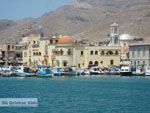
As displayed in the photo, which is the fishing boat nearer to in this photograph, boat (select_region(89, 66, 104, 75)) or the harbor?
the harbor

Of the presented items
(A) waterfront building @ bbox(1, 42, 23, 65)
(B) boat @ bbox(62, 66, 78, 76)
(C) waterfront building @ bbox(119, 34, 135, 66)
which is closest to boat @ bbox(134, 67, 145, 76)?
(B) boat @ bbox(62, 66, 78, 76)

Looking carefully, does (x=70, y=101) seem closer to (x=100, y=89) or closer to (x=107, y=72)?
(x=100, y=89)

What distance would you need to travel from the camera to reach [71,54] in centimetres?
9900

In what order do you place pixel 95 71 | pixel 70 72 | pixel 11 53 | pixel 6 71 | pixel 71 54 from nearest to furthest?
pixel 70 72
pixel 6 71
pixel 95 71
pixel 71 54
pixel 11 53

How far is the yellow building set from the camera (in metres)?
99.1

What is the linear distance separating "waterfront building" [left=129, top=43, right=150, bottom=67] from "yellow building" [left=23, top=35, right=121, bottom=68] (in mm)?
4273

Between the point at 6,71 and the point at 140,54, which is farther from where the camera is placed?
the point at 140,54

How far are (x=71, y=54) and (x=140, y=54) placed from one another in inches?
570

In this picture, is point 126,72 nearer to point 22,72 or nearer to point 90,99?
point 22,72

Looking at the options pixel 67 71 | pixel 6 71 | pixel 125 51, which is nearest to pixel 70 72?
pixel 67 71

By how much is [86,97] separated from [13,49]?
69.5 meters

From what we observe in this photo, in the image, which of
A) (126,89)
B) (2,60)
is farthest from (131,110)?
(2,60)

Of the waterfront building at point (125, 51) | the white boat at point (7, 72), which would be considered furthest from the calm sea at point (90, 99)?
the waterfront building at point (125, 51)

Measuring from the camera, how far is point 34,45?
107188mm
